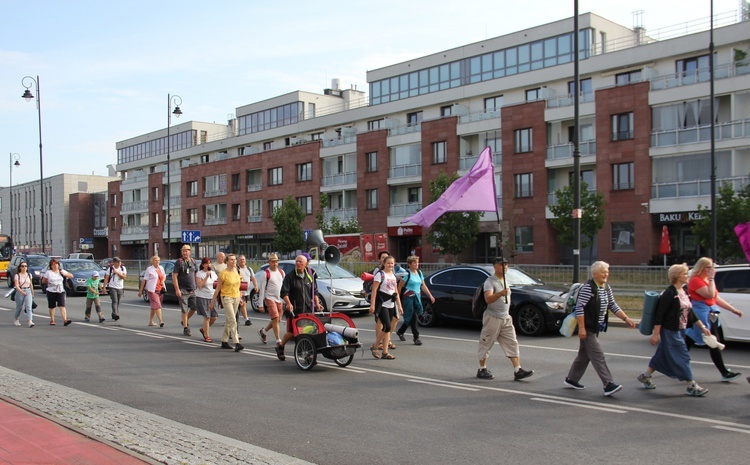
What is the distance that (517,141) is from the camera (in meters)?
43.3

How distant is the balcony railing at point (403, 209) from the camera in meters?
48.5

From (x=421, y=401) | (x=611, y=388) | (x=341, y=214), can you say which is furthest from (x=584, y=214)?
(x=421, y=401)

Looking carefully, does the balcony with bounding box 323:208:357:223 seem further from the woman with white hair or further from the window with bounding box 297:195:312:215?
the woman with white hair

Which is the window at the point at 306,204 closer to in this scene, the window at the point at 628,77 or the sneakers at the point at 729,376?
the window at the point at 628,77

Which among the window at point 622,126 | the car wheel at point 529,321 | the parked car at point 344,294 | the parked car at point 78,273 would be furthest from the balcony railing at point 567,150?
the car wheel at point 529,321

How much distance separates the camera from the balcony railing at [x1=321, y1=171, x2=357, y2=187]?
53.7 meters

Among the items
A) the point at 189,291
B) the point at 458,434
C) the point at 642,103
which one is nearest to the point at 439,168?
the point at 642,103

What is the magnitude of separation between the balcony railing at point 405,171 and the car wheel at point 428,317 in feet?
108

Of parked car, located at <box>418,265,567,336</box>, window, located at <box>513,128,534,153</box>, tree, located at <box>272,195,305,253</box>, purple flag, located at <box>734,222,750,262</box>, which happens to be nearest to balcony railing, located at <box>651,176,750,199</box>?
window, located at <box>513,128,534,153</box>

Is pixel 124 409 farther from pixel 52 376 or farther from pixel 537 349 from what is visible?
pixel 537 349

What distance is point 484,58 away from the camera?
1864 inches

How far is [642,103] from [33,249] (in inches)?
3280

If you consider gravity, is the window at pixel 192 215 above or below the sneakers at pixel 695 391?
above

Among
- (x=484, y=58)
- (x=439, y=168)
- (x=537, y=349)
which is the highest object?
(x=484, y=58)
